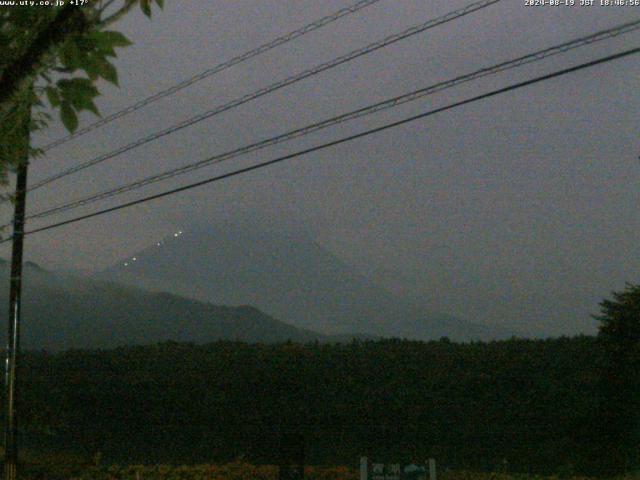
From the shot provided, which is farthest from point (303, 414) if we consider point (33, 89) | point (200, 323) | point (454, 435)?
point (200, 323)

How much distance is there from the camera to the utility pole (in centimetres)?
1346

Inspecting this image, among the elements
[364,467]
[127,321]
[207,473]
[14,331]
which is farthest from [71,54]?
[127,321]

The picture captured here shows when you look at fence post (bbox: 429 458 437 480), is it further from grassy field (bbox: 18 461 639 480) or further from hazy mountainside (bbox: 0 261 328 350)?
hazy mountainside (bbox: 0 261 328 350)

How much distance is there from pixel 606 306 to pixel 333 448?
6.40 meters

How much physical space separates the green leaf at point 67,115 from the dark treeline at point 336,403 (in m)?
12.3

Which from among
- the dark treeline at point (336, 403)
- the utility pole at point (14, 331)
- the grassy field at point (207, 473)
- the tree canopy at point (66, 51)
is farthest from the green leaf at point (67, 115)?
the dark treeline at point (336, 403)

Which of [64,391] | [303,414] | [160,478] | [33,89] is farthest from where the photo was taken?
[64,391]

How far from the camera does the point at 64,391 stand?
21062 mm

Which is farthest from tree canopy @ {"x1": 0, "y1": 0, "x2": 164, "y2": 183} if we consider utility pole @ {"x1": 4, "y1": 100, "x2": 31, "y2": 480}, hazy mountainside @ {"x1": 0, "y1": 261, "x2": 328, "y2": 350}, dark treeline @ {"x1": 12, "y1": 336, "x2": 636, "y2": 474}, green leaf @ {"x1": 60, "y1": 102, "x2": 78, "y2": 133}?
hazy mountainside @ {"x1": 0, "y1": 261, "x2": 328, "y2": 350}

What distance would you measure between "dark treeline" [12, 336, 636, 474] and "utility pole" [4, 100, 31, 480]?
5.03 metres

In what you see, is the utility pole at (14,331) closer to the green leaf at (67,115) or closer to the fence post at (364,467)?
the fence post at (364,467)

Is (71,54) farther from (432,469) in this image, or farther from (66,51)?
(432,469)

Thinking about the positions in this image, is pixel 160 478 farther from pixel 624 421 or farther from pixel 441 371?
pixel 624 421

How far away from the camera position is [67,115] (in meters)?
3.51
